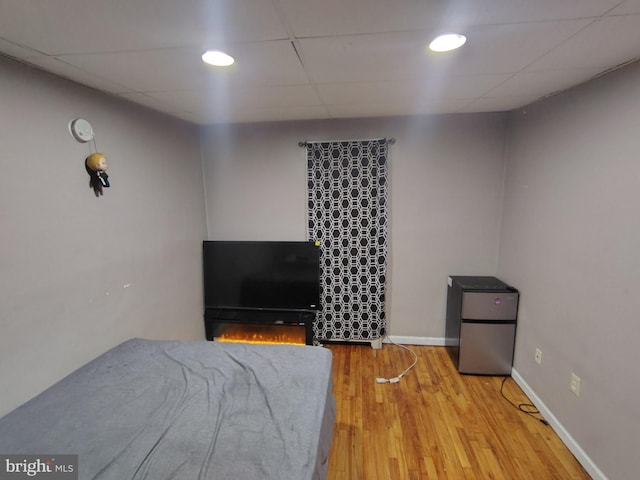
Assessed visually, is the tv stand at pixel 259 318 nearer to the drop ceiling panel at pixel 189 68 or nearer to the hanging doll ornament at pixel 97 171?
the hanging doll ornament at pixel 97 171

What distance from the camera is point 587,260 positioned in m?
1.79

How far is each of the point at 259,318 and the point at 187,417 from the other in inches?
65.6

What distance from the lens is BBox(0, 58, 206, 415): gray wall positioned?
4.69 ft

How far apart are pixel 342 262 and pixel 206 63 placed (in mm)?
2120

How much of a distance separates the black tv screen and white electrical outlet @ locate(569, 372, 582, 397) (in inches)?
77.6

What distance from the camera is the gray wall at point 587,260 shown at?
4.96 ft

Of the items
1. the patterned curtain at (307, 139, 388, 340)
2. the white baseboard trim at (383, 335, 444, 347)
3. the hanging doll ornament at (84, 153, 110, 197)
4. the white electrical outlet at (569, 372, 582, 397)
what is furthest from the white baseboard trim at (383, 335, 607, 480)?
the hanging doll ornament at (84, 153, 110, 197)

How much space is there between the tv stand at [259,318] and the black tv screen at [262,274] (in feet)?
0.16

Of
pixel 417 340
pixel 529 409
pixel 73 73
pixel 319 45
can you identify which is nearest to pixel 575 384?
pixel 529 409

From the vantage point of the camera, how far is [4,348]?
54.7 inches

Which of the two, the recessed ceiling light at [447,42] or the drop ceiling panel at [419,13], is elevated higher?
the recessed ceiling light at [447,42]

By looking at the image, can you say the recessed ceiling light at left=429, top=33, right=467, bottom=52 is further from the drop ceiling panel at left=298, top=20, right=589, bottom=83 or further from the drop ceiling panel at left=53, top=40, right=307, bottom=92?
the drop ceiling panel at left=53, top=40, right=307, bottom=92

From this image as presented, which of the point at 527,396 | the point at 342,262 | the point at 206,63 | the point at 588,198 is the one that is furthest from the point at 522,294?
the point at 206,63

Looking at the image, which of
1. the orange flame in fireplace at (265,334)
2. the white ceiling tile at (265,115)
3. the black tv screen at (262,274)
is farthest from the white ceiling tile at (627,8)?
the orange flame in fireplace at (265,334)
